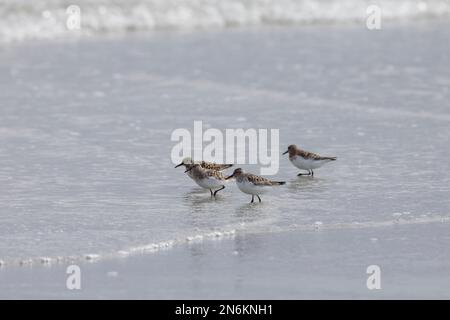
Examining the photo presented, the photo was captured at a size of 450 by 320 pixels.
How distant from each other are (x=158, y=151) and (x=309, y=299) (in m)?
5.46

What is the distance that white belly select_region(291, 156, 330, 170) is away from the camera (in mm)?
11430

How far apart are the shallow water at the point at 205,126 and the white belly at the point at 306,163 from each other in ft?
0.52

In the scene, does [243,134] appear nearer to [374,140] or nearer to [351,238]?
[374,140]

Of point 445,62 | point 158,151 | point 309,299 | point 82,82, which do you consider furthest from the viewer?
point 445,62

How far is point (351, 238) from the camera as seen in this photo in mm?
9008

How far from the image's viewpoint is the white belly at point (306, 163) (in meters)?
11.4

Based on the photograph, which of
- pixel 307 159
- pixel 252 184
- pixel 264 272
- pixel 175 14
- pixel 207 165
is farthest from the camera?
pixel 175 14

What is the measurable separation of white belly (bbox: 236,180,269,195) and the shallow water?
0.19m

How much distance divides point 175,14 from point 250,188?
51.1ft

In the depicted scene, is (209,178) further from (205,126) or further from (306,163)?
(205,126)

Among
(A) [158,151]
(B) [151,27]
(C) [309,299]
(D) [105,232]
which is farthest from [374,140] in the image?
(B) [151,27]

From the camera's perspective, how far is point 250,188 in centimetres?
1014

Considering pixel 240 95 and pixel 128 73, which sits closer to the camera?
pixel 240 95

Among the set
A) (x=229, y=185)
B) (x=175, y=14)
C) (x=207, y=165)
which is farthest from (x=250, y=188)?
(x=175, y=14)
